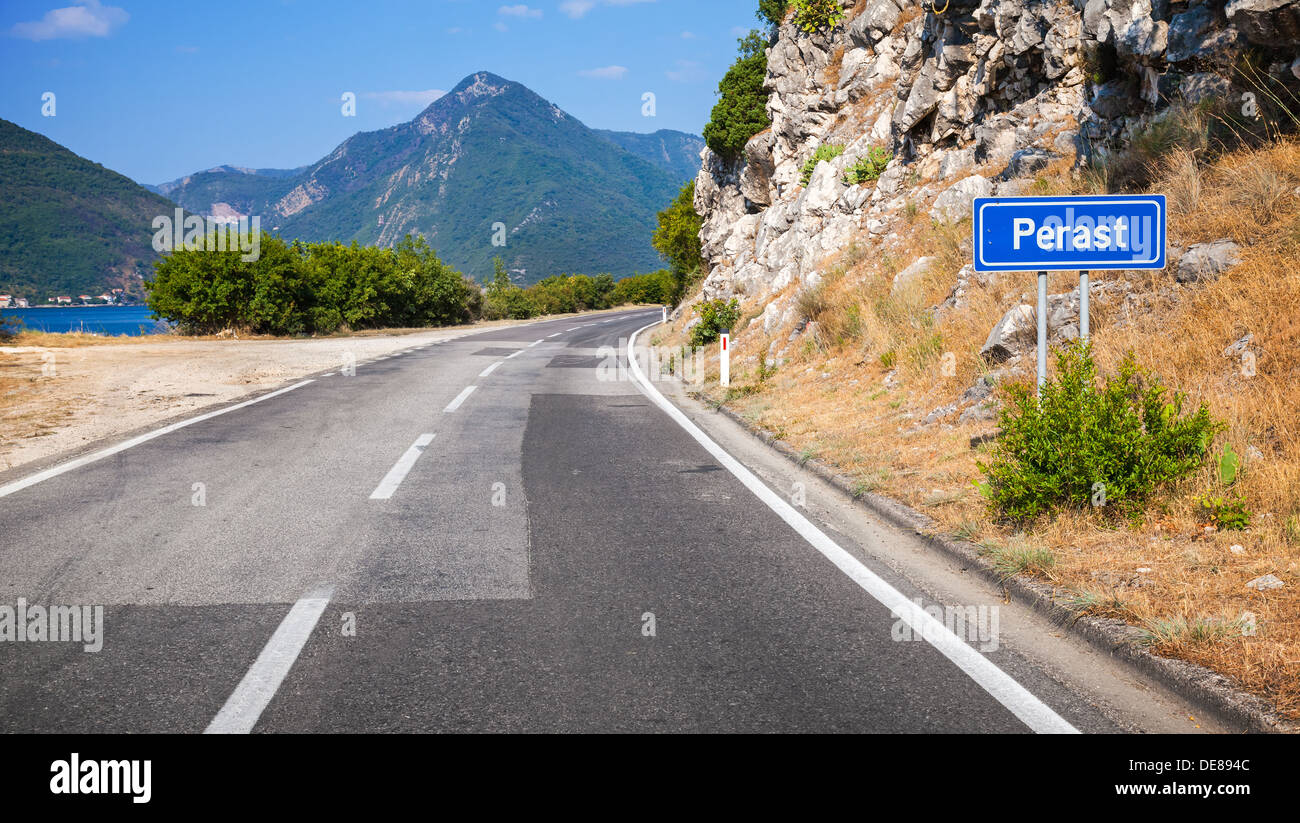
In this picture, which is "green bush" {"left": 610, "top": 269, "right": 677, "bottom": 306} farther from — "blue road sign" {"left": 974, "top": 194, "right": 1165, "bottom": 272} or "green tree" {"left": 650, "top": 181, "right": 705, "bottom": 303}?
"blue road sign" {"left": 974, "top": 194, "right": 1165, "bottom": 272}

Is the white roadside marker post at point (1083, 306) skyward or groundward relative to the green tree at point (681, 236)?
groundward

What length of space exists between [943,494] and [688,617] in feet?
10.0

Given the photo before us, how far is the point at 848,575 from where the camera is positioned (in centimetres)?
517

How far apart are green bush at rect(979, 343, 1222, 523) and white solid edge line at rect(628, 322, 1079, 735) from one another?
1286 millimetres

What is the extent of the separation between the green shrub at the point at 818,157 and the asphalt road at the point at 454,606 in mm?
18416

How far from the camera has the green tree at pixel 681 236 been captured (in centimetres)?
4912

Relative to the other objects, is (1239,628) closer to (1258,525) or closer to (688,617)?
(1258,525)

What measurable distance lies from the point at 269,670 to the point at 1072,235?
246 inches

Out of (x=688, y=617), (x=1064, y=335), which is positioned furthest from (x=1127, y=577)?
(x=1064, y=335)

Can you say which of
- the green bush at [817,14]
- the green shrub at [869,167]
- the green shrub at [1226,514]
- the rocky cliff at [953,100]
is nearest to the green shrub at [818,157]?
the rocky cliff at [953,100]

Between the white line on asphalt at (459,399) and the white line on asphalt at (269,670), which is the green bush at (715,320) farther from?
the white line on asphalt at (269,670)

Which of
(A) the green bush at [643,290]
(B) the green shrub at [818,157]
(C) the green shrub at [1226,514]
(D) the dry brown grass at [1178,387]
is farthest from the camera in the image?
(A) the green bush at [643,290]

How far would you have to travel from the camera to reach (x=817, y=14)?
96.4 ft

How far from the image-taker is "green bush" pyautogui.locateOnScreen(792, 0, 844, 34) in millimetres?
28922
